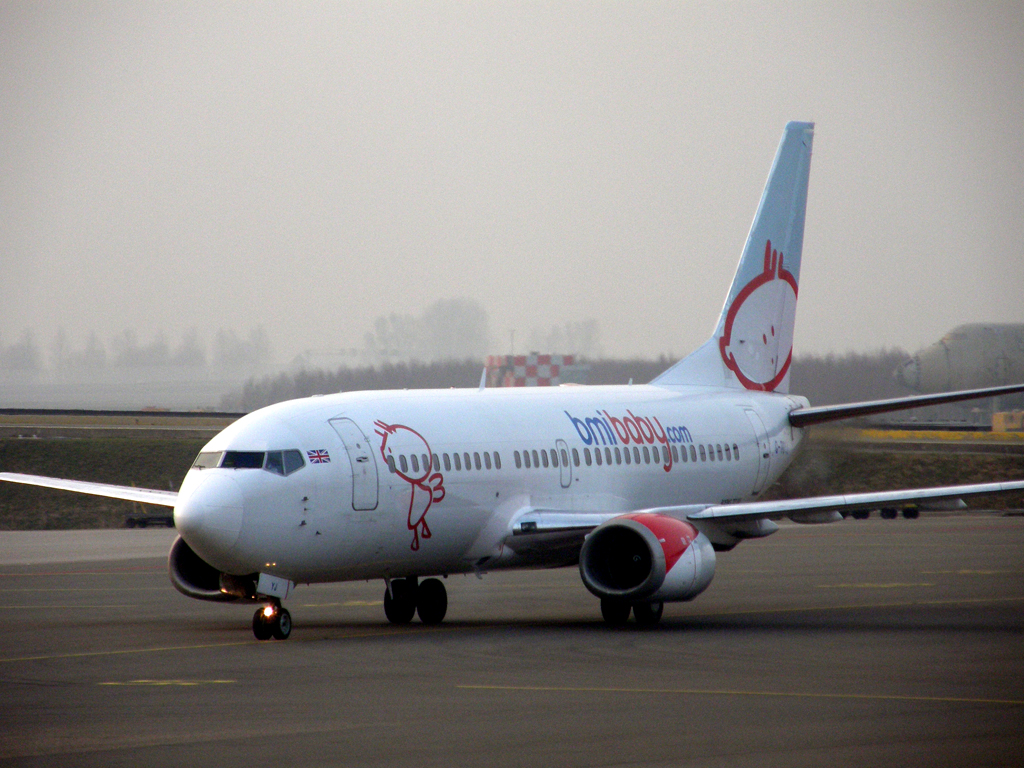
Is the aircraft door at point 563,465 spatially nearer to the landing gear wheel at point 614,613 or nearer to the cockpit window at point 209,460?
the landing gear wheel at point 614,613

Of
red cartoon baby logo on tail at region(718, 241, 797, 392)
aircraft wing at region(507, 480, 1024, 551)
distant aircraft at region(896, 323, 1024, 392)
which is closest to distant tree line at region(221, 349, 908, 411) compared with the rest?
distant aircraft at region(896, 323, 1024, 392)

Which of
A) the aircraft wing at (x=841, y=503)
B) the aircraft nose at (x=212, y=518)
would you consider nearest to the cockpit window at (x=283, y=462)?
the aircraft nose at (x=212, y=518)

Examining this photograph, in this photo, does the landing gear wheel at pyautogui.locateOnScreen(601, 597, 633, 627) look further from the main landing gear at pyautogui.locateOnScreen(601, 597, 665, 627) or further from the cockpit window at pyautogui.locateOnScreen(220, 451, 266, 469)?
the cockpit window at pyautogui.locateOnScreen(220, 451, 266, 469)

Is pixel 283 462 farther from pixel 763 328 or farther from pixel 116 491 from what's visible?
pixel 763 328

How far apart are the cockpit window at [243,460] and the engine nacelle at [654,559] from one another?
18.4 feet

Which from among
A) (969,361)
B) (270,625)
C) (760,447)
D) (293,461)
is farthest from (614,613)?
(969,361)

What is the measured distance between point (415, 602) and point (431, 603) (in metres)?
0.31

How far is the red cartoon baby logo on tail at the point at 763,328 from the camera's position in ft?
111

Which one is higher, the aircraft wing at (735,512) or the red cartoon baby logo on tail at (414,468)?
the red cartoon baby logo on tail at (414,468)

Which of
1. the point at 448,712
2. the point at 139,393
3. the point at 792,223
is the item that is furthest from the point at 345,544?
the point at 139,393

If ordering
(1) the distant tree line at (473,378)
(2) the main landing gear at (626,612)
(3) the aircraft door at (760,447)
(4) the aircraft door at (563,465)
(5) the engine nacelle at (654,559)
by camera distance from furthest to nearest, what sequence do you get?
(1) the distant tree line at (473,378) → (3) the aircraft door at (760,447) → (4) the aircraft door at (563,465) → (2) the main landing gear at (626,612) → (5) the engine nacelle at (654,559)

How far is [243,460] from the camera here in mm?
22625

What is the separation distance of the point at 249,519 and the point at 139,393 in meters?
47.8

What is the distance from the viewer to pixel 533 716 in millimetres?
15023
